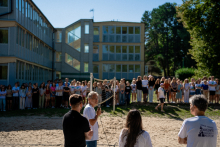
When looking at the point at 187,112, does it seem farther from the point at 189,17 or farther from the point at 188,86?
the point at 189,17

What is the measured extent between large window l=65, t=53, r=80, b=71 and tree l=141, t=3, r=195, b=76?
2253 centimetres

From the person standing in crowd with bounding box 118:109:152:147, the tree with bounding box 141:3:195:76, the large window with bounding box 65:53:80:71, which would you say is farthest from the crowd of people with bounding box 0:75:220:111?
the tree with bounding box 141:3:195:76

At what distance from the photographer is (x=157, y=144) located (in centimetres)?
802

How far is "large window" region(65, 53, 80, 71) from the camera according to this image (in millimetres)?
34688

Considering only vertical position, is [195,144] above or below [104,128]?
above

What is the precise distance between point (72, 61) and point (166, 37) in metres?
25.7

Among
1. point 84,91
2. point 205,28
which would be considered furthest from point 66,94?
point 205,28

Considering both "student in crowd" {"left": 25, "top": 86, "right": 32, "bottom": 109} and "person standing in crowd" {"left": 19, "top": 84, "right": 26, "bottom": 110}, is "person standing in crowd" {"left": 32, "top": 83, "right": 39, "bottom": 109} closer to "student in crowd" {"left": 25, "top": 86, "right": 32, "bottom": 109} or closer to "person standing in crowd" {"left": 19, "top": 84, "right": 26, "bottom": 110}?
"student in crowd" {"left": 25, "top": 86, "right": 32, "bottom": 109}

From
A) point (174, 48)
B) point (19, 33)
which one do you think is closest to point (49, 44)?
point (19, 33)

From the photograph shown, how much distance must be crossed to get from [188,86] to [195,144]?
1479 centimetres

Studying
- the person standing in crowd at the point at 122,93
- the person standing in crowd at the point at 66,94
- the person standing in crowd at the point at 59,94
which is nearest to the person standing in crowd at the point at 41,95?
the person standing in crowd at the point at 59,94

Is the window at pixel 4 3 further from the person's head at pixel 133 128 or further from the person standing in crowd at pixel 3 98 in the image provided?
the person's head at pixel 133 128

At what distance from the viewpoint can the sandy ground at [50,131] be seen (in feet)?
26.6

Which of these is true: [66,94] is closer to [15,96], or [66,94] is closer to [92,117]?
[15,96]
